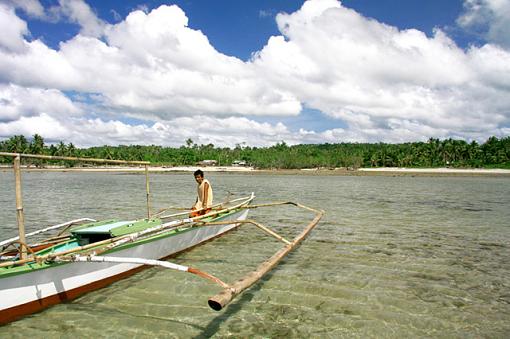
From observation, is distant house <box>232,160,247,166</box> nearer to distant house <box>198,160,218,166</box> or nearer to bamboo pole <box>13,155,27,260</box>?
distant house <box>198,160,218,166</box>

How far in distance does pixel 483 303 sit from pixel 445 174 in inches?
3747

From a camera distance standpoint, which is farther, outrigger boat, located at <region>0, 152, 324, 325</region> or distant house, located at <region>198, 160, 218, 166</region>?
distant house, located at <region>198, 160, 218, 166</region>

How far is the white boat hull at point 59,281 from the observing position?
5797mm

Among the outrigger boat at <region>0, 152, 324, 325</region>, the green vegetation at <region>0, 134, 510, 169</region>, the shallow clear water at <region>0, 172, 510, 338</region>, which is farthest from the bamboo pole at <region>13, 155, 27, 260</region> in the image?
the green vegetation at <region>0, 134, 510, 169</region>

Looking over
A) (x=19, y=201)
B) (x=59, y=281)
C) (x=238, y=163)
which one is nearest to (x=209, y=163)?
(x=238, y=163)

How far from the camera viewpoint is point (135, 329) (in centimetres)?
598

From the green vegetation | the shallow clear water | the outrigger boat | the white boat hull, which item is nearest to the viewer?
the outrigger boat

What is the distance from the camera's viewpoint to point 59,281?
21.5 feet

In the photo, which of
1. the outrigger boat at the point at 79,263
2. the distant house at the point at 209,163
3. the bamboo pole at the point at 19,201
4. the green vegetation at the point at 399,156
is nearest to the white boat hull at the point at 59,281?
the outrigger boat at the point at 79,263

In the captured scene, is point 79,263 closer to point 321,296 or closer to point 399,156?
point 321,296

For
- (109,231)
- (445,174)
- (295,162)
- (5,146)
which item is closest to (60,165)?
(5,146)

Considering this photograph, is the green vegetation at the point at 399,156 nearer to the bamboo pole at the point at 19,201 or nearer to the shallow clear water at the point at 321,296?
the shallow clear water at the point at 321,296

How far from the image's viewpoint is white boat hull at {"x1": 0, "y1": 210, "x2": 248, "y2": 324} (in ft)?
19.0

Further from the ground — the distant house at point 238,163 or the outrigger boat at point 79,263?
the distant house at point 238,163
